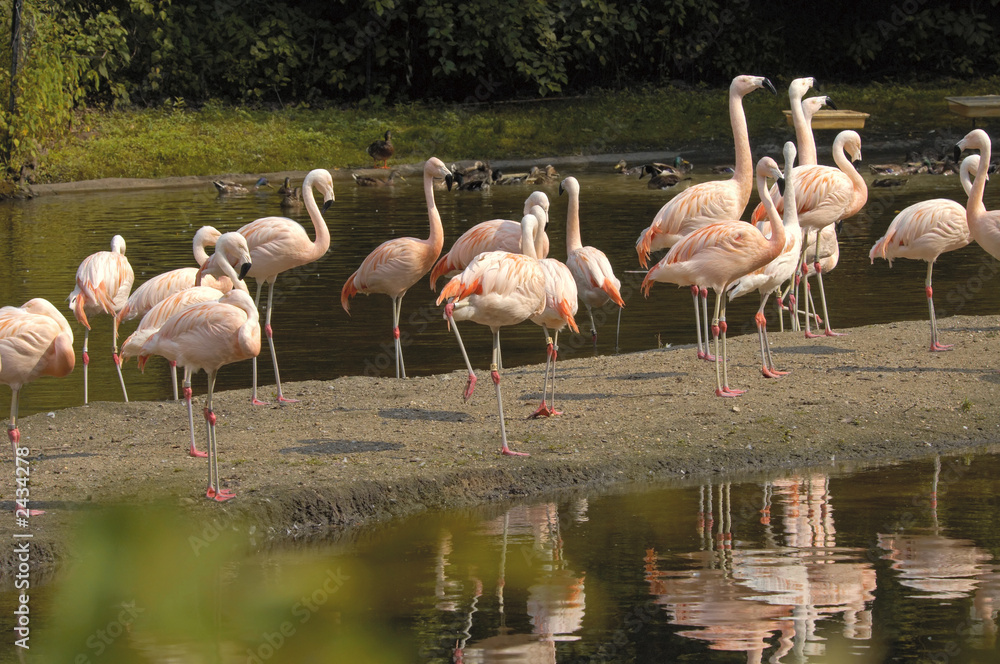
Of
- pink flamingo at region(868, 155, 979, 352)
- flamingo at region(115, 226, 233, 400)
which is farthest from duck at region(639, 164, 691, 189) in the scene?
flamingo at region(115, 226, 233, 400)

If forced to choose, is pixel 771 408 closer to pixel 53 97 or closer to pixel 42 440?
pixel 42 440

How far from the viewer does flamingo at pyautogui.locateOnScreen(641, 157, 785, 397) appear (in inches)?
278

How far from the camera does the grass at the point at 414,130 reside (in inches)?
842

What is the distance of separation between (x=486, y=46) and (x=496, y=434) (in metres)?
20.6

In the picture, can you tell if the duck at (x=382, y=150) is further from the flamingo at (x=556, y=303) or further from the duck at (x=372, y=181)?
the flamingo at (x=556, y=303)

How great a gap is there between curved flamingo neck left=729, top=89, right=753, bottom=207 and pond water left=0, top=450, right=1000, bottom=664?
295 cm

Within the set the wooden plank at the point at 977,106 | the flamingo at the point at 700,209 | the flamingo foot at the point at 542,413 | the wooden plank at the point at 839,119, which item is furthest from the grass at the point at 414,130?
→ the flamingo foot at the point at 542,413

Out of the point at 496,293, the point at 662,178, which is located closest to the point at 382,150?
the point at 662,178

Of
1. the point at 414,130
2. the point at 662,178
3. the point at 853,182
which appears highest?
the point at 414,130

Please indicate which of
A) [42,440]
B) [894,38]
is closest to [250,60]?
[894,38]

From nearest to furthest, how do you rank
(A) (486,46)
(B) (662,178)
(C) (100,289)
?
(C) (100,289)
(B) (662,178)
(A) (486,46)

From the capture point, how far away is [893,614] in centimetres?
401

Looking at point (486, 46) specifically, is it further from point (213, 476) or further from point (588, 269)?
point (213, 476)

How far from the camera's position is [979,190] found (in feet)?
26.4
